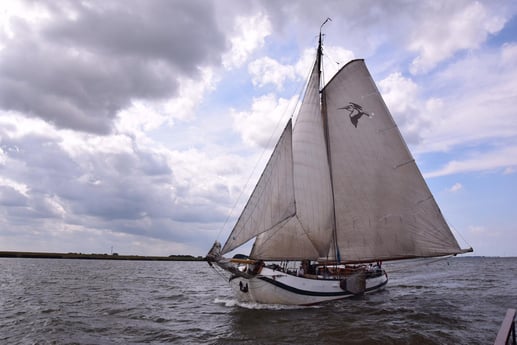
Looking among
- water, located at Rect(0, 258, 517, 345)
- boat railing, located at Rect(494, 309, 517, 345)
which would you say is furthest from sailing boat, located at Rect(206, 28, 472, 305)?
boat railing, located at Rect(494, 309, 517, 345)

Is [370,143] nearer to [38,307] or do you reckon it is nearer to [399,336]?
Result: [399,336]

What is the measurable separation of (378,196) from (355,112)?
6.42 metres

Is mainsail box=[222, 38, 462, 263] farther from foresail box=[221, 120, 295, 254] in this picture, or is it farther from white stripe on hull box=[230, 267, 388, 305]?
white stripe on hull box=[230, 267, 388, 305]

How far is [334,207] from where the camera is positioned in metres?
26.8

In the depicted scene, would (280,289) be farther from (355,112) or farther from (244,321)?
(355,112)

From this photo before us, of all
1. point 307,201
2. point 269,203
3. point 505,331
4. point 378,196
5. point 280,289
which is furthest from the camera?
point 378,196

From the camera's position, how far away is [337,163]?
27641mm

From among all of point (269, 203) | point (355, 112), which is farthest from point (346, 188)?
point (269, 203)

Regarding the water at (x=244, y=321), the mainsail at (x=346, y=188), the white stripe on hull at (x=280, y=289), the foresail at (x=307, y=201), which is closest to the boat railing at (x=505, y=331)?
the water at (x=244, y=321)

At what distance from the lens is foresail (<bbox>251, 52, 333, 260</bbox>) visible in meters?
22.7

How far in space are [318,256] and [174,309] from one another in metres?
9.42

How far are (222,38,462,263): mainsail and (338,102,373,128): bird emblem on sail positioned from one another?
0.24 feet

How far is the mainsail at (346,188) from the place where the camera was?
22859mm

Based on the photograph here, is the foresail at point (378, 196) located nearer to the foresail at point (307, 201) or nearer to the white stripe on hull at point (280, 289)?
the foresail at point (307, 201)
